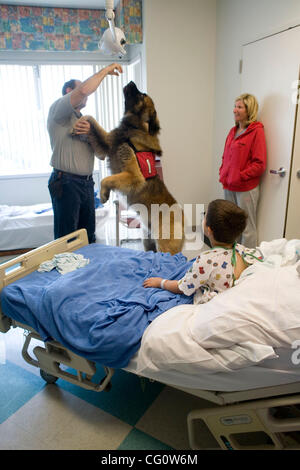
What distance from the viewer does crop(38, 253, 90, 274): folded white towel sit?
171 cm

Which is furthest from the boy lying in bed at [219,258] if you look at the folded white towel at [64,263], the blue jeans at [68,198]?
the blue jeans at [68,198]

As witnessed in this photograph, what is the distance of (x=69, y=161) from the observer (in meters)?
2.10

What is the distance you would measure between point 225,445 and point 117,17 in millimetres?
3915

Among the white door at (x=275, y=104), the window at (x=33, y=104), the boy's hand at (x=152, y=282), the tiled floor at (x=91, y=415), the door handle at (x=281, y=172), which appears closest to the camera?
the tiled floor at (x=91, y=415)

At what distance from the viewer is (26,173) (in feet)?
14.4

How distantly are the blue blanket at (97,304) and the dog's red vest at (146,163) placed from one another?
72cm

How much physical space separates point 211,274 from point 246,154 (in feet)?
6.07

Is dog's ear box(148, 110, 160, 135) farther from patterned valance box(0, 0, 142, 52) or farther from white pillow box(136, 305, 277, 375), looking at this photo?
patterned valance box(0, 0, 142, 52)

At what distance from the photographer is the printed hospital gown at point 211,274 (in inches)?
49.0

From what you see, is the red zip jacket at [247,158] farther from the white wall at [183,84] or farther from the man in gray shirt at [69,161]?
the man in gray shirt at [69,161]

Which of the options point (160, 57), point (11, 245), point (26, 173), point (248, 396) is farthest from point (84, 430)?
point (26, 173)

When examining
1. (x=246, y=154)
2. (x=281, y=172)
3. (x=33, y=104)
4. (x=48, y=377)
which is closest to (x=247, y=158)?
(x=246, y=154)

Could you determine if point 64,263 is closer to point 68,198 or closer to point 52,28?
point 68,198

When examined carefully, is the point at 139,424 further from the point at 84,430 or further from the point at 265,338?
the point at 265,338
